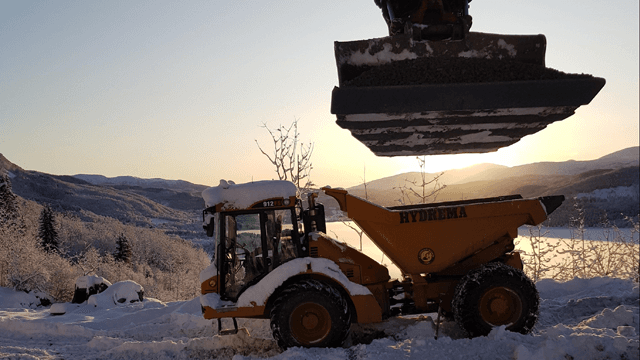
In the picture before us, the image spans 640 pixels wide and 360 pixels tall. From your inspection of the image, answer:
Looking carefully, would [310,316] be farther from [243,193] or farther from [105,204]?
[105,204]

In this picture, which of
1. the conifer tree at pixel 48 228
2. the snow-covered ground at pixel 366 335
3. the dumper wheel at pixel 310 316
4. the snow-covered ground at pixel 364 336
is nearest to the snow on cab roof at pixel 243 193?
the dumper wheel at pixel 310 316

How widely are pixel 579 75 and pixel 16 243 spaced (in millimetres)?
18401

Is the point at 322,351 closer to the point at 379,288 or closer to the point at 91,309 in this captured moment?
the point at 379,288

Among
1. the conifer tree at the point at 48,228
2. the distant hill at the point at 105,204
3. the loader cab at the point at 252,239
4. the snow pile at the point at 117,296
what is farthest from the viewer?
the distant hill at the point at 105,204

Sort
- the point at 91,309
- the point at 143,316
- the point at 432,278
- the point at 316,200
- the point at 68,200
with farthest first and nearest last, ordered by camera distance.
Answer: the point at 68,200
the point at 91,309
the point at 143,316
the point at 316,200
the point at 432,278

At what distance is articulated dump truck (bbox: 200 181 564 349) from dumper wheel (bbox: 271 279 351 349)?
1 centimetres

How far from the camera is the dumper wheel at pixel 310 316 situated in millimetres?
5578

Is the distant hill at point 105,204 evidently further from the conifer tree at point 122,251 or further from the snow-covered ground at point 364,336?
the snow-covered ground at point 364,336

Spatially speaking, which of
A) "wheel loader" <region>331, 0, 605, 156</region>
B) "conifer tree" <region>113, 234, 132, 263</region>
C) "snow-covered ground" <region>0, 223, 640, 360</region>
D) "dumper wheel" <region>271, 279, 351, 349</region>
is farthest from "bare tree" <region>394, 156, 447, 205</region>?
"conifer tree" <region>113, 234, 132, 263</region>

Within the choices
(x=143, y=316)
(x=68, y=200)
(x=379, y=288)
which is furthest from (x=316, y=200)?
(x=68, y=200)

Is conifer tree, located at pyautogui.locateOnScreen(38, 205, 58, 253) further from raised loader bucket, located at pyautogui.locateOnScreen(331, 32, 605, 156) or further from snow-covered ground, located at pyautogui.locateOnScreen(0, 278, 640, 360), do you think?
raised loader bucket, located at pyautogui.locateOnScreen(331, 32, 605, 156)

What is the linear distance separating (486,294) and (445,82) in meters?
5.44

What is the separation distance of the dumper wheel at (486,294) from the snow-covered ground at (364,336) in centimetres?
24

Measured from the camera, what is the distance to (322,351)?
544cm
